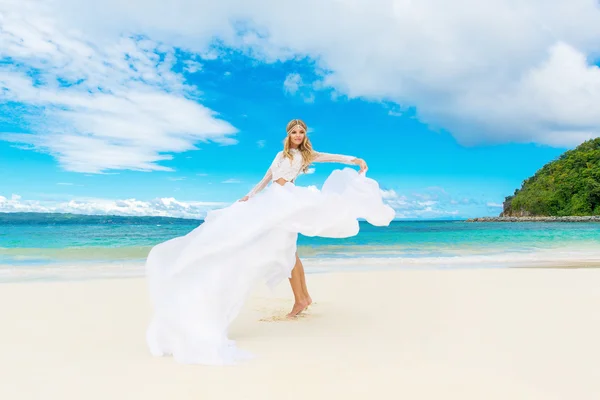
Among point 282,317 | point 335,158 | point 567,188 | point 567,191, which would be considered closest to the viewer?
point 335,158

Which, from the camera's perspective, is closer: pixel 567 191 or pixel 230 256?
pixel 230 256

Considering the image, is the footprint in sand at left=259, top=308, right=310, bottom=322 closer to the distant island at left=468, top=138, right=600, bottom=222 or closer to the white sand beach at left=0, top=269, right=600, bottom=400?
the white sand beach at left=0, top=269, right=600, bottom=400

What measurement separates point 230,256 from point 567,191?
8618 cm

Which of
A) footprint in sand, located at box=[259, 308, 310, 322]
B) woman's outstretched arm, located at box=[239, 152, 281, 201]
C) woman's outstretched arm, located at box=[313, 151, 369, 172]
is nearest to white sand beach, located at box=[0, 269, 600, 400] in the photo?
footprint in sand, located at box=[259, 308, 310, 322]

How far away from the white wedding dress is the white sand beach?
0.79 feet

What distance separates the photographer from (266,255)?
163 inches

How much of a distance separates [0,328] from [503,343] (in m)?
4.90

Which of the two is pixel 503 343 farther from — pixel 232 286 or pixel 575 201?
pixel 575 201

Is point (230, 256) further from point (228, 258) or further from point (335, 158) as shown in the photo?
point (335, 158)

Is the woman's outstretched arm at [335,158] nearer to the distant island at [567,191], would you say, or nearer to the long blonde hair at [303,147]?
the long blonde hair at [303,147]

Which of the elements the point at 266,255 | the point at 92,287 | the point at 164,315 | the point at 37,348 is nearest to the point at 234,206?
the point at 266,255

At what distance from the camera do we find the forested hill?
7425 centimetres

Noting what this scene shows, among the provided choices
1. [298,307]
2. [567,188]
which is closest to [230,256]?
[298,307]

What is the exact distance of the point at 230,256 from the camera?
4.03 metres
